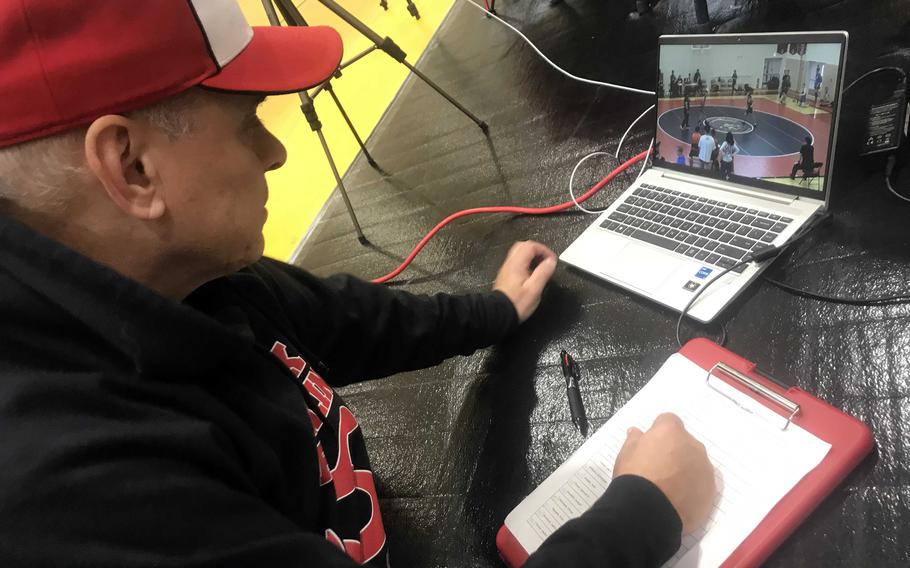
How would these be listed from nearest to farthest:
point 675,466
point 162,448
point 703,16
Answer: point 162,448, point 675,466, point 703,16

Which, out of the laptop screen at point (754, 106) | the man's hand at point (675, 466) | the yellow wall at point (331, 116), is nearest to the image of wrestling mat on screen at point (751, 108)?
the laptop screen at point (754, 106)

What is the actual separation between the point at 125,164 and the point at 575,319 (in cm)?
55

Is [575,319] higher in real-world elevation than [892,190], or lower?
lower

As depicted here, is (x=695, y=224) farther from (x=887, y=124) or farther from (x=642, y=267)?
(x=887, y=124)

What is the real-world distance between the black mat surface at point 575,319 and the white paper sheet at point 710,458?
0.03 meters

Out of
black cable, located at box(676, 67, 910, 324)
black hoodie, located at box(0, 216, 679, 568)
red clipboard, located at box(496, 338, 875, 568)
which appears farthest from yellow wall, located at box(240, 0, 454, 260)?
red clipboard, located at box(496, 338, 875, 568)

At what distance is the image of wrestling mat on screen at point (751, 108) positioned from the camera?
24.3 inches

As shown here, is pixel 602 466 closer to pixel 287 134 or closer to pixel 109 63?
pixel 109 63

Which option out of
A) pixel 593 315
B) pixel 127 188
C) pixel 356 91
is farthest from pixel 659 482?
pixel 356 91

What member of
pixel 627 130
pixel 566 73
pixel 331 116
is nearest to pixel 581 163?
pixel 627 130

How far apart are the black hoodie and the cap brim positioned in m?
0.20

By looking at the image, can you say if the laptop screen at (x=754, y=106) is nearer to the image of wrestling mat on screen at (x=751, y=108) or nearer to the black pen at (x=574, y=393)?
the image of wrestling mat on screen at (x=751, y=108)

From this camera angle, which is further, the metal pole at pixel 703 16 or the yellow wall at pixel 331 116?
the yellow wall at pixel 331 116

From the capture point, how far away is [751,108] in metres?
0.68
